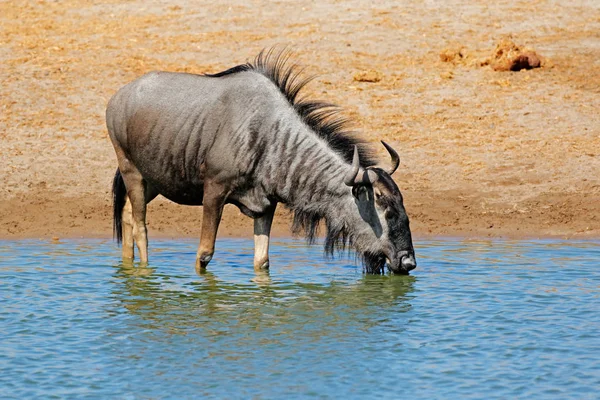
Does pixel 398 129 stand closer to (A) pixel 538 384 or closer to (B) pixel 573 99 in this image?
(B) pixel 573 99

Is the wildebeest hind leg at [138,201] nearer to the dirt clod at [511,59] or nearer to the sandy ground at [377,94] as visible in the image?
the sandy ground at [377,94]

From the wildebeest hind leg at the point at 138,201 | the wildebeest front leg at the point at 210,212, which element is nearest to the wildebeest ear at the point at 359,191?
the wildebeest front leg at the point at 210,212

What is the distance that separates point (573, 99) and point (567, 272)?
20.5ft

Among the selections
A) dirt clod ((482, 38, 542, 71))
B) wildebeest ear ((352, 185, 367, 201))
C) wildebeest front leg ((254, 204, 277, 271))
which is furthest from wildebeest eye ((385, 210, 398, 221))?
dirt clod ((482, 38, 542, 71))

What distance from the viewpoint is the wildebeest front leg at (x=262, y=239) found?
34.5ft

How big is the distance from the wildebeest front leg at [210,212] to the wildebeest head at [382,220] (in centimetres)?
122

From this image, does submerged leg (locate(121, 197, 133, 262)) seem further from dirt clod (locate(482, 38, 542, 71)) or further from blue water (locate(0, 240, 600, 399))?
dirt clod (locate(482, 38, 542, 71))

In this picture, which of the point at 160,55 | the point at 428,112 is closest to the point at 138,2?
the point at 160,55

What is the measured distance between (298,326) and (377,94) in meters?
8.65

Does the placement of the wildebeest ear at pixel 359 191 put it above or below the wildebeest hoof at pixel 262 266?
above

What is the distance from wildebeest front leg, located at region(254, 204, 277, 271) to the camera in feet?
34.5

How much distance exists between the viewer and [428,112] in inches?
639

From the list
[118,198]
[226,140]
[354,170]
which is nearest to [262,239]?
[226,140]

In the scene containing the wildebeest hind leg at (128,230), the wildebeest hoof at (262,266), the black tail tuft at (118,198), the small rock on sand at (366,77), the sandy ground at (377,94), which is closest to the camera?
the wildebeest hoof at (262,266)
